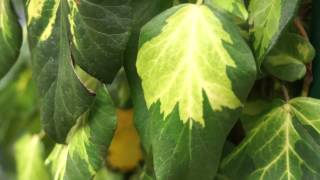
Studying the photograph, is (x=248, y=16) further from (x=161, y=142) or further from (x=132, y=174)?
(x=132, y=174)

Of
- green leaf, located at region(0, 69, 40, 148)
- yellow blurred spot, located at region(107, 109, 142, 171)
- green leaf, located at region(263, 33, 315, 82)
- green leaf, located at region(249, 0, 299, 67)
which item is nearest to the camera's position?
green leaf, located at region(249, 0, 299, 67)

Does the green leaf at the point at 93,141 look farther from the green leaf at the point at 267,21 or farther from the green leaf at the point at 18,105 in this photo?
the green leaf at the point at 18,105

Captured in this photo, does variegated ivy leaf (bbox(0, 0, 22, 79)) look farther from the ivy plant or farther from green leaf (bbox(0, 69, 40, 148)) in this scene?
green leaf (bbox(0, 69, 40, 148))

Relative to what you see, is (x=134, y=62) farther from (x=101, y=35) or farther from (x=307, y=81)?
(x=307, y=81)

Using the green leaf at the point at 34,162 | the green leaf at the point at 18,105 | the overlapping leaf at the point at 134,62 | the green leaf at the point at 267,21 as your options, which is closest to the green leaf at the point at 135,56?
the overlapping leaf at the point at 134,62

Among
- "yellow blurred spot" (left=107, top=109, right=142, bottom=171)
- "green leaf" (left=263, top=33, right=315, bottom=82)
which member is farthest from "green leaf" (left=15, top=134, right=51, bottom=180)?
"green leaf" (left=263, top=33, right=315, bottom=82)

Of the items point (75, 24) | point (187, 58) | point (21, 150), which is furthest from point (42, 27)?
point (21, 150)

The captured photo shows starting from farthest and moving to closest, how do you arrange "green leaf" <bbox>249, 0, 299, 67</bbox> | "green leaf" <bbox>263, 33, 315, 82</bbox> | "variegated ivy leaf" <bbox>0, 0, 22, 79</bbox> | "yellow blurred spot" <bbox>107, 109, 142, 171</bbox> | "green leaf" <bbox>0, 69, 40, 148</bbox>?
"green leaf" <bbox>0, 69, 40, 148</bbox>
"yellow blurred spot" <bbox>107, 109, 142, 171</bbox>
"variegated ivy leaf" <bbox>0, 0, 22, 79</bbox>
"green leaf" <bbox>263, 33, 315, 82</bbox>
"green leaf" <bbox>249, 0, 299, 67</bbox>

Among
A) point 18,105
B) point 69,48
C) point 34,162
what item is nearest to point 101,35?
point 69,48
